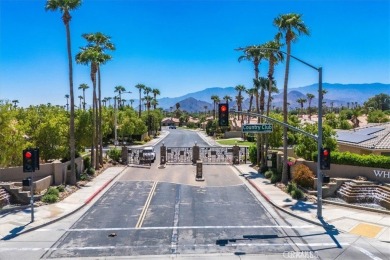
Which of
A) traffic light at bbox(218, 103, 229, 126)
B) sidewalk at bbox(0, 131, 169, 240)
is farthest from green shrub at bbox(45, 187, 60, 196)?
traffic light at bbox(218, 103, 229, 126)

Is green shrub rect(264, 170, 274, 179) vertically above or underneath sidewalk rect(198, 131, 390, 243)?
above

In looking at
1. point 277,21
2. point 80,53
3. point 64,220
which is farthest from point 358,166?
point 80,53

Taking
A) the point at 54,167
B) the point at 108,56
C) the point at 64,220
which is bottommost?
the point at 64,220

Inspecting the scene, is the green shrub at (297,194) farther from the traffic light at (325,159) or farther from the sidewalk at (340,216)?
the traffic light at (325,159)

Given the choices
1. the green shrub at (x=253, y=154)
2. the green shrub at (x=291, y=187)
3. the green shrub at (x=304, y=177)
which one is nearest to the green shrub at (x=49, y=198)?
the green shrub at (x=291, y=187)

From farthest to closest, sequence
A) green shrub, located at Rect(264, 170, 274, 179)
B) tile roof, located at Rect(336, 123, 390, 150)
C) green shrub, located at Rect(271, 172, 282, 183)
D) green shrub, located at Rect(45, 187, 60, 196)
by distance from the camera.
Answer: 1. green shrub, located at Rect(264, 170, 274, 179)
2. green shrub, located at Rect(271, 172, 282, 183)
3. tile roof, located at Rect(336, 123, 390, 150)
4. green shrub, located at Rect(45, 187, 60, 196)

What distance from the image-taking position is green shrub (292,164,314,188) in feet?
102

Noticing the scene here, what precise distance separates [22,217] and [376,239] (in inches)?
743

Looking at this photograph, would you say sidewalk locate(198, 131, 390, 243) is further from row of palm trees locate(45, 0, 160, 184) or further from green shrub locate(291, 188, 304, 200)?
row of palm trees locate(45, 0, 160, 184)

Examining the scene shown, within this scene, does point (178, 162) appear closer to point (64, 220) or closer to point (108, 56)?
point (108, 56)

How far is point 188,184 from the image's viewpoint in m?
35.1

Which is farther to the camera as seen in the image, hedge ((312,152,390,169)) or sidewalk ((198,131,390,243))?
hedge ((312,152,390,169))

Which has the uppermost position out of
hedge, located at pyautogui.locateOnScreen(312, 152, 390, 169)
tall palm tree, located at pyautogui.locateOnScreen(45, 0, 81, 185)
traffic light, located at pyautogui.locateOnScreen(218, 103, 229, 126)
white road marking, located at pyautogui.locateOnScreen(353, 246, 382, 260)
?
tall palm tree, located at pyautogui.locateOnScreen(45, 0, 81, 185)

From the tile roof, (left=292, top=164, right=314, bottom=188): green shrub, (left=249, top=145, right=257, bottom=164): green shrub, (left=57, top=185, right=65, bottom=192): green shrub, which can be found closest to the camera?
(left=57, top=185, right=65, bottom=192): green shrub
